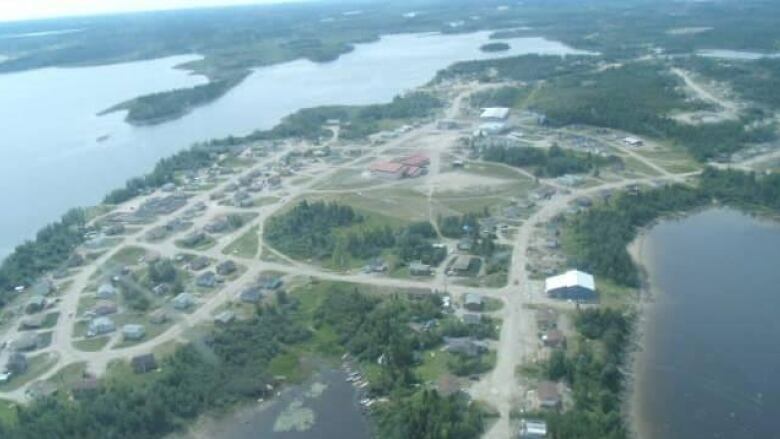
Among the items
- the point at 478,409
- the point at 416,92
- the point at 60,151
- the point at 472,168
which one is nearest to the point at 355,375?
the point at 478,409

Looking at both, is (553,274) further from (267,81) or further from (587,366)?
(267,81)

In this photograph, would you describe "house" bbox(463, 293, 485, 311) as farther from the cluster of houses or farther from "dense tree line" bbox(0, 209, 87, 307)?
"dense tree line" bbox(0, 209, 87, 307)

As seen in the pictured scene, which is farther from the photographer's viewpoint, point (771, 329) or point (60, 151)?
point (60, 151)

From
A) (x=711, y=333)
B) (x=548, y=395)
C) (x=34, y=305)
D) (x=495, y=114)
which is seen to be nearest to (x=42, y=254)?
(x=34, y=305)

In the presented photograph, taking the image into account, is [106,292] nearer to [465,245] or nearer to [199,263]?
[199,263]

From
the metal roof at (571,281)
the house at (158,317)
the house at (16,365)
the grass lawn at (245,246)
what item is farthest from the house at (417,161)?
the house at (16,365)

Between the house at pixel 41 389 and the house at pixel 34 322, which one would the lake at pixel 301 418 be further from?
the house at pixel 34 322

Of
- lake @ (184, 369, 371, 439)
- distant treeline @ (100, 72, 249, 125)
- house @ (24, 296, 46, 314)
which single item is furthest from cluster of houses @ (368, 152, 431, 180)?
distant treeline @ (100, 72, 249, 125)
